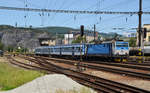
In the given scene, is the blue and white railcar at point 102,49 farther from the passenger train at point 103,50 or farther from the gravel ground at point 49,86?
the gravel ground at point 49,86

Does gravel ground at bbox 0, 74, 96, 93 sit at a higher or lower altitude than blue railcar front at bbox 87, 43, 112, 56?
lower

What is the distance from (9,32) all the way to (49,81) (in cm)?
12707

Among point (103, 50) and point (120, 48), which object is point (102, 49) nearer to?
point (103, 50)

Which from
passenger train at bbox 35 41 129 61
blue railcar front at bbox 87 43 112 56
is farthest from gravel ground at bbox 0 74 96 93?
blue railcar front at bbox 87 43 112 56

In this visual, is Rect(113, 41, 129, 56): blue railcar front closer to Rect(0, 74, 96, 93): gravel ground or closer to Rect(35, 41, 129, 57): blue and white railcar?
Rect(35, 41, 129, 57): blue and white railcar

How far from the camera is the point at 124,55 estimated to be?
109ft

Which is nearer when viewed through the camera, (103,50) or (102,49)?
(103,50)

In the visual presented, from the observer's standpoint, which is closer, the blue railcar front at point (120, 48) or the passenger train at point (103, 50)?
the blue railcar front at point (120, 48)

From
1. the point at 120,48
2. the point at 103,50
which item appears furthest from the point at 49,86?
the point at 103,50

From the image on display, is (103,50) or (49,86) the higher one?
(103,50)

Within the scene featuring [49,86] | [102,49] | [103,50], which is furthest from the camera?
[102,49]

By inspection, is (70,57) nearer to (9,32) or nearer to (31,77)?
(31,77)

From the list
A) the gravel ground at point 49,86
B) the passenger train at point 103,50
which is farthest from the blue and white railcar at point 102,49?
the gravel ground at point 49,86

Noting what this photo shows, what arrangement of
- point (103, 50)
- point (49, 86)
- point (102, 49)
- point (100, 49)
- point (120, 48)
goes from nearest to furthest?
point (49, 86) → point (120, 48) → point (103, 50) → point (102, 49) → point (100, 49)
